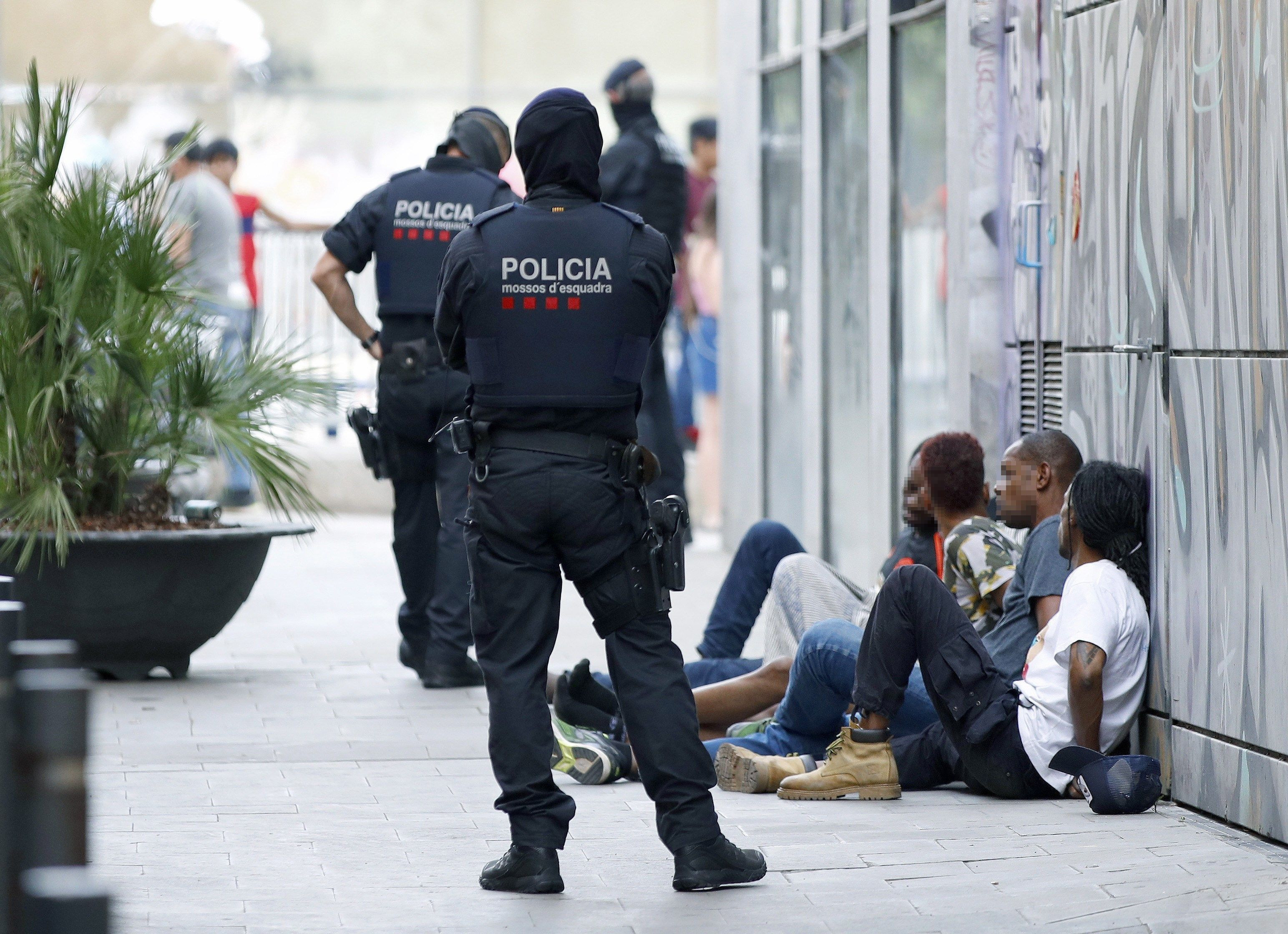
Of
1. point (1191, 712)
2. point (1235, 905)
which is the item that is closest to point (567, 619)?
point (1191, 712)

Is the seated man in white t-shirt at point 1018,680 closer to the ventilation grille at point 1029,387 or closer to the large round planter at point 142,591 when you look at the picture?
the ventilation grille at point 1029,387

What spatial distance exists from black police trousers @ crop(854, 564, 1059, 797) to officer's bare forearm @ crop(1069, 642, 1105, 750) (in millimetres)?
156

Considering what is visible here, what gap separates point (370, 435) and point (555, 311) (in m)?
3.20

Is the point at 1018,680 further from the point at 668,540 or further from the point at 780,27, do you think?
the point at 780,27

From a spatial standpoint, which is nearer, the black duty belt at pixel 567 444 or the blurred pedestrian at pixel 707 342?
the black duty belt at pixel 567 444

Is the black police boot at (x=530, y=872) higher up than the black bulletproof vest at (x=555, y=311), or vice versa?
the black bulletproof vest at (x=555, y=311)

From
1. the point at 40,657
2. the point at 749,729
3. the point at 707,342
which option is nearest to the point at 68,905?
the point at 40,657

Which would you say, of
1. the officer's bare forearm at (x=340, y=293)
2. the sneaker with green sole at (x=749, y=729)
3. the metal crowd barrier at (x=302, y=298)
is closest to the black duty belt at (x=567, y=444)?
the sneaker with green sole at (x=749, y=729)

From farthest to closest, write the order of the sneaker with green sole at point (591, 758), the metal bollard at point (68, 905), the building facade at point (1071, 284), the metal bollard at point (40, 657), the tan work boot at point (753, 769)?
the sneaker with green sole at point (591, 758), the tan work boot at point (753, 769), the building facade at point (1071, 284), the metal bollard at point (40, 657), the metal bollard at point (68, 905)

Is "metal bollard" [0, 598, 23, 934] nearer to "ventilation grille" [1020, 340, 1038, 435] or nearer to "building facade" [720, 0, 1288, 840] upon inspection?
"building facade" [720, 0, 1288, 840]

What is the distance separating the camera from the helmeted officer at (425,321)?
24.7 ft

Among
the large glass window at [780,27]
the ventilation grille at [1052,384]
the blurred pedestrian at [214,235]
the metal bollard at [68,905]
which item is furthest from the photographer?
the blurred pedestrian at [214,235]

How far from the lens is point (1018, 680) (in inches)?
221

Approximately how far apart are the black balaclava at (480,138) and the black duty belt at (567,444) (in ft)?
10.6
